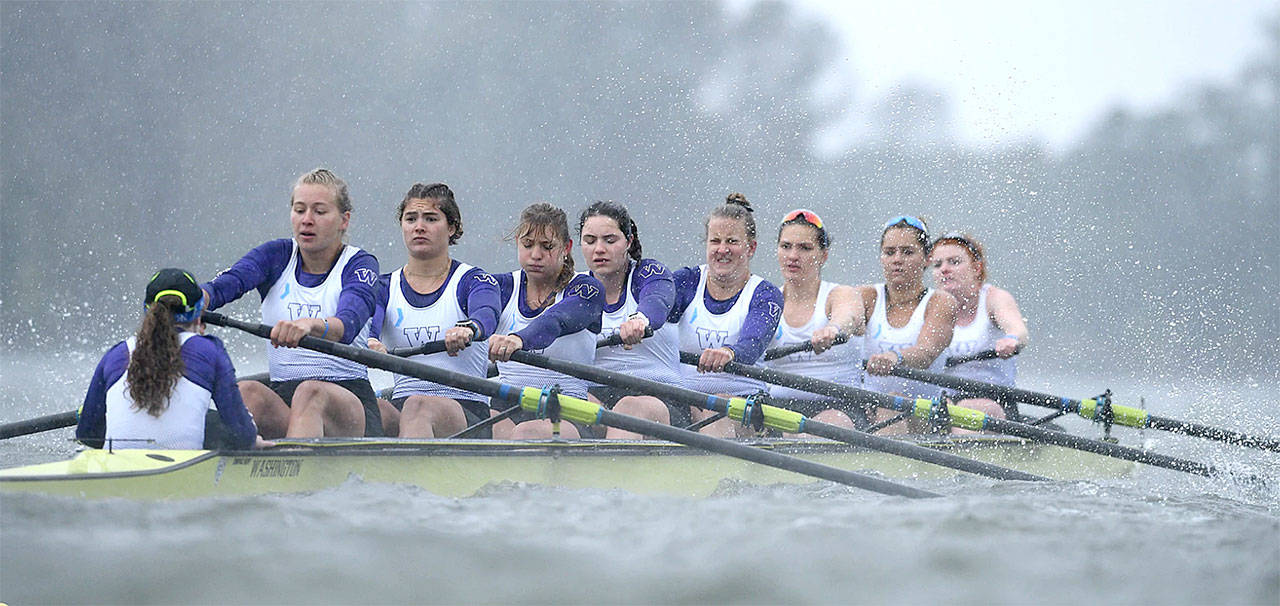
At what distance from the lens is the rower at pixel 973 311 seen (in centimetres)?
632

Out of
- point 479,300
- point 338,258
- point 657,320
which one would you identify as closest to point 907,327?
point 657,320

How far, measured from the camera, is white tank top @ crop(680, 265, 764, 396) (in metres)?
5.46

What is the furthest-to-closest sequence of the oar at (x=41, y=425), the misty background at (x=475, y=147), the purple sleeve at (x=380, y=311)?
the misty background at (x=475, y=147)
the purple sleeve at (x=380, y=311)
the oar at (x=41, y=425)

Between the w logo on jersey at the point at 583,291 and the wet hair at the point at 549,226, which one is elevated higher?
the wet hair at the point at 549,226

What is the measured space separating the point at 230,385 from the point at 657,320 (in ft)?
6.46

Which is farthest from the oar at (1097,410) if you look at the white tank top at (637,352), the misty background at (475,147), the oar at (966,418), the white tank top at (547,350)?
the misty background at (475,147)

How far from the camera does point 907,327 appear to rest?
6043mm

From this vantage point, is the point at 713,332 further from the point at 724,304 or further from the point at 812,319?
the point at 812,319

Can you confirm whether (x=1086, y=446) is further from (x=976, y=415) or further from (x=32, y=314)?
(x=32, y=314)

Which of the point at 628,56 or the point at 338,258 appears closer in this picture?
the point at 338,258

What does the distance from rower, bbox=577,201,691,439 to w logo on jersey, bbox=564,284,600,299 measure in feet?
0.79

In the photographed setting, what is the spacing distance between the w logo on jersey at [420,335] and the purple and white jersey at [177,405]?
4.04 feet

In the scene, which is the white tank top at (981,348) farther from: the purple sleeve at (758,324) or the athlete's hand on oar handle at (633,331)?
the athlete's hand on oar handle at (633,331)

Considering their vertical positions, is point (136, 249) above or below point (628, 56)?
below
